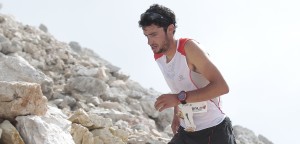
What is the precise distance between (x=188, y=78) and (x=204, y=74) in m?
0.27

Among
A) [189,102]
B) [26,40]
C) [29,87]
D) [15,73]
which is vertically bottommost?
[26,40]

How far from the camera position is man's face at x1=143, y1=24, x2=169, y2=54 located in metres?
4.75

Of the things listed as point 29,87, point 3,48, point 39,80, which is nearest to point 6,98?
point 29,87

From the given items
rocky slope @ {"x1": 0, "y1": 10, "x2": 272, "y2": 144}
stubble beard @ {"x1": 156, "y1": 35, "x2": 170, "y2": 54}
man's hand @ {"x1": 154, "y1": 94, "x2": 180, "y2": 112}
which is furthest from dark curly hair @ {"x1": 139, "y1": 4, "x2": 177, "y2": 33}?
rocky slope @ {"x1": 0, "y1": 10, "x2": 272, "y2": 144}

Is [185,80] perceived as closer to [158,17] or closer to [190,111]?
[190,111]

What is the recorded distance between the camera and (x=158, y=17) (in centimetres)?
473

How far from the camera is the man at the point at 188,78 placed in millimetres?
4430

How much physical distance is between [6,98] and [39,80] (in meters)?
4.49

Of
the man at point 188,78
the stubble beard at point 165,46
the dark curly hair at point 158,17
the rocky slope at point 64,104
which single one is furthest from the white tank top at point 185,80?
the rocky slope at point 64,104

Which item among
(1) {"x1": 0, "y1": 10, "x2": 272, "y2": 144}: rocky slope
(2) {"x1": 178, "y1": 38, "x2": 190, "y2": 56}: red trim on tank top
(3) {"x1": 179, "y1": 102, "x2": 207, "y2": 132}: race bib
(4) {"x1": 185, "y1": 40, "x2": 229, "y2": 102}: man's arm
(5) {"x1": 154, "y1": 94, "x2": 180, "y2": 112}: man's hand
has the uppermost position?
(2) {"x1": 178, "y1": 38, "x2": 190, "y2": 56}: red trim on tank top

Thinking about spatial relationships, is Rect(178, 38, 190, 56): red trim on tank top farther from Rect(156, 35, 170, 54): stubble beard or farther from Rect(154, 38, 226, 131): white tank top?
Rect(156, 35, 170, 54): stubble beard

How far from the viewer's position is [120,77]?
66.6 feet

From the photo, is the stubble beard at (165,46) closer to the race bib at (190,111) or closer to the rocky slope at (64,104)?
the race bib at (190,111)

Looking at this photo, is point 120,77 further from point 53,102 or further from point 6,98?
point 6,98
